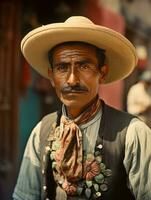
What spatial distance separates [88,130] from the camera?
137 cm

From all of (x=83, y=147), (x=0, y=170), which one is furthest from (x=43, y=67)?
(x=0, y=170)

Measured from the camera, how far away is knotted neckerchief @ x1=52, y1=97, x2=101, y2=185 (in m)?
1.32

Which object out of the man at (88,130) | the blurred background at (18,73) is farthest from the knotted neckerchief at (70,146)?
the blurred background at (18,73)

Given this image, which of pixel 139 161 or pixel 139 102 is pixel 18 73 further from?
pixel 139 161

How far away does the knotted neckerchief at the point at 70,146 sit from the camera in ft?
4.33

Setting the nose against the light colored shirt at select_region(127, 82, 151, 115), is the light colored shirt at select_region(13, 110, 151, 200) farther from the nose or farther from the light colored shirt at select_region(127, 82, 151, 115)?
the light colored shirt at select_region(127, 82, 151, 115)

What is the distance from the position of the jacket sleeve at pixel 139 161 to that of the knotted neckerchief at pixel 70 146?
12 cm

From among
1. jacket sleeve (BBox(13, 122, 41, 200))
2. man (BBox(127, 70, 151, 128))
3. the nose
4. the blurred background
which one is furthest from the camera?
the blurred background

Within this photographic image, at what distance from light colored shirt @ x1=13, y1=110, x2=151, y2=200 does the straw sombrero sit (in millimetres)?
160

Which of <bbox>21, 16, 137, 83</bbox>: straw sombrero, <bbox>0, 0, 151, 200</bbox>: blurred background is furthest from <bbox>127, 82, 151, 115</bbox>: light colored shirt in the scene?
<bbox>0, 0, 151, 200</bbox>: blurred background

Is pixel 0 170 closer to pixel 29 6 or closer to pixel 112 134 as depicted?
pixel 29 6

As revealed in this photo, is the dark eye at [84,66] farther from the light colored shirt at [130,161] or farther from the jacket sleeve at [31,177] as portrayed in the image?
the jacket sleeve at [31,177]

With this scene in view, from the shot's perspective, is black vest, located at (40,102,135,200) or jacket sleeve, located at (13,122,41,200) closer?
black vest, located at (40,102,135,200)

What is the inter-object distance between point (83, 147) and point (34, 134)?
183mm
